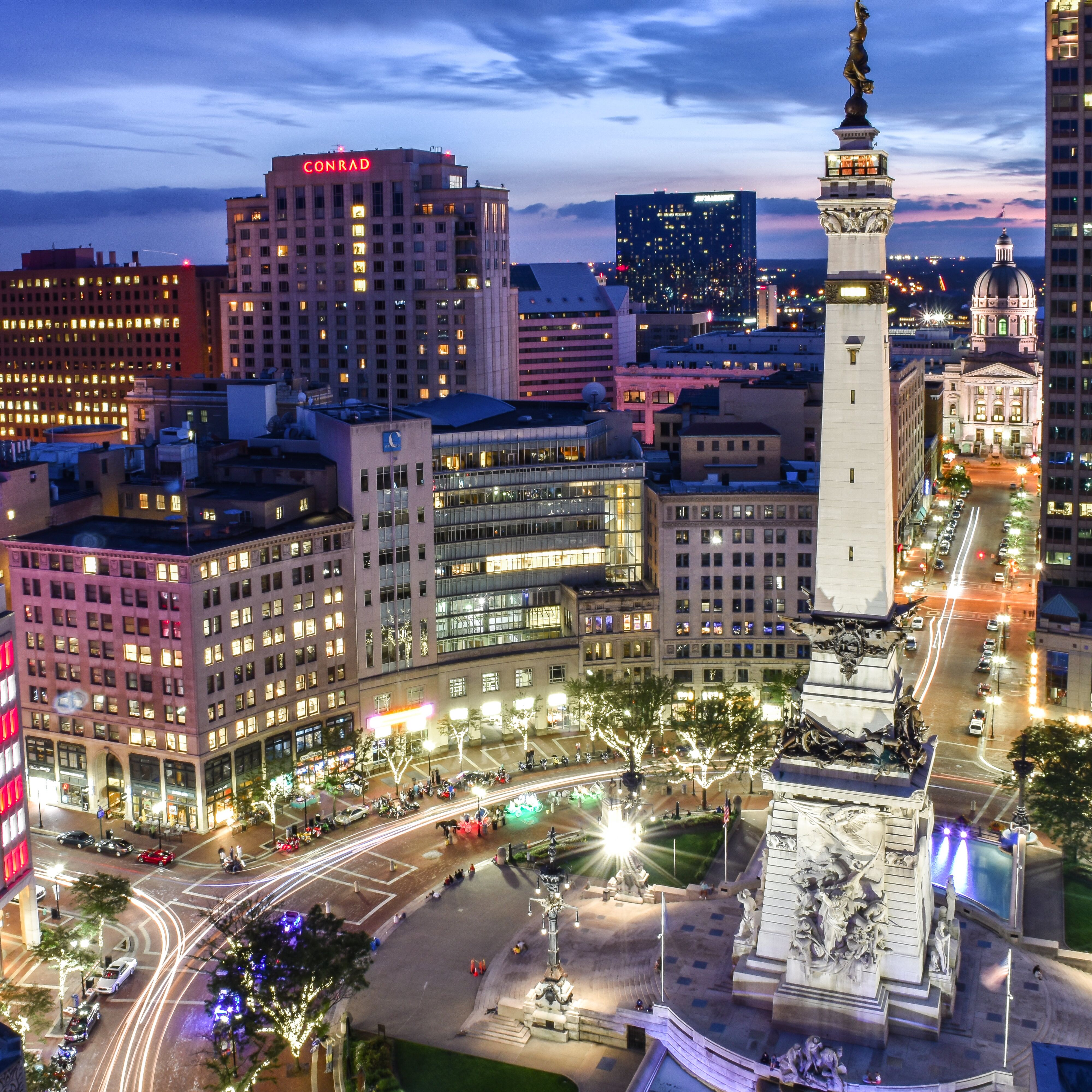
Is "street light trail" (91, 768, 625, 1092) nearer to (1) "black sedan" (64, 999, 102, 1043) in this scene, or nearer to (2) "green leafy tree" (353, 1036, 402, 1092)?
(1) "black sedan" (64, 999, 102, 1043)

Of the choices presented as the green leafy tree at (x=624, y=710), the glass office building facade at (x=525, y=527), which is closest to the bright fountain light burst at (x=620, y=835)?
the green leafy tree at (x=624, y=710)

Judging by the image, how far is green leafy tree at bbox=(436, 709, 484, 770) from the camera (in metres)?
135

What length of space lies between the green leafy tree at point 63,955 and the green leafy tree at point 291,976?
11289mm

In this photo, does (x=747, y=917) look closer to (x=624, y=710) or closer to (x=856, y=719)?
(x=856, y=719)

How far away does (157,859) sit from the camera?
112m

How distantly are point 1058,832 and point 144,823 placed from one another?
7065cm

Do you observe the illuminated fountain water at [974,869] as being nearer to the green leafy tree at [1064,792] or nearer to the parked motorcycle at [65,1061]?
the green leafy tree at [1064,792]

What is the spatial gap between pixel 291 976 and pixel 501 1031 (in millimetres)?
13076

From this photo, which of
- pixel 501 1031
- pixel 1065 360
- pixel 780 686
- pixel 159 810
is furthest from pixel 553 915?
pixel 1065 360

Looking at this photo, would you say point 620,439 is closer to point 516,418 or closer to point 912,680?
point 516,418

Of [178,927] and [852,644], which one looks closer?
[852,644]

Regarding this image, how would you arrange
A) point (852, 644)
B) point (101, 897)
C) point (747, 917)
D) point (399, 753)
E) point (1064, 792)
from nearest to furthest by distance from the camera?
1. point (852, 644)
2. point (747, 917)
3. point (101, 897)
4. point (1064, 792)
5. point (399, 753)

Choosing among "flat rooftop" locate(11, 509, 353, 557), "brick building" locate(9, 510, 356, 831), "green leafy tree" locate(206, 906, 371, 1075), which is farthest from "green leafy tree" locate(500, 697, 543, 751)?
"green leafy tree" locate(206, 906, 371, 1075)

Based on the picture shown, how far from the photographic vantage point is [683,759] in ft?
422
